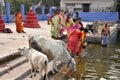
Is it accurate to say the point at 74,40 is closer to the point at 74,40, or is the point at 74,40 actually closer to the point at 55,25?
the point at 74,40

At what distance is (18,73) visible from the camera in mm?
8438

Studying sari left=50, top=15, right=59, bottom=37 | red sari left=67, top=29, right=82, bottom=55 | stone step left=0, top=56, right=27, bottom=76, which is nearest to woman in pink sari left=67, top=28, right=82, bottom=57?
red sari left=67, top=29, right=82, bottom=55

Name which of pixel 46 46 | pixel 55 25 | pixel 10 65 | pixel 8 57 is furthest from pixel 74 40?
pixel 55 25

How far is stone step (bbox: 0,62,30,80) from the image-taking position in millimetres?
7926

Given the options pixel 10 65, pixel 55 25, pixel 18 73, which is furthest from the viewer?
pixel 55 25

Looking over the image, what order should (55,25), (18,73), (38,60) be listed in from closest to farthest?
(38,60)
(18,73)
(55,25)

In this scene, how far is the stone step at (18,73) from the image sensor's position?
7926mm

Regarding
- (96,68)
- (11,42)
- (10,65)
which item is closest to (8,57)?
(10,65)

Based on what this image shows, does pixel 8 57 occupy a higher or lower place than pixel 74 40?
lower

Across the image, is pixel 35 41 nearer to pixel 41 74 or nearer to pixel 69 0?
pixel 41 74

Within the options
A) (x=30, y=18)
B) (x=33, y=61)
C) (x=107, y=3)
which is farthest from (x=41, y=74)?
(x=107, y=3)

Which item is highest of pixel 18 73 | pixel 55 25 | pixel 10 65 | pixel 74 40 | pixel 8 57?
pixel 55 25

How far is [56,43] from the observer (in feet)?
30.7

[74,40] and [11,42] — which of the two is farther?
[11,42]
